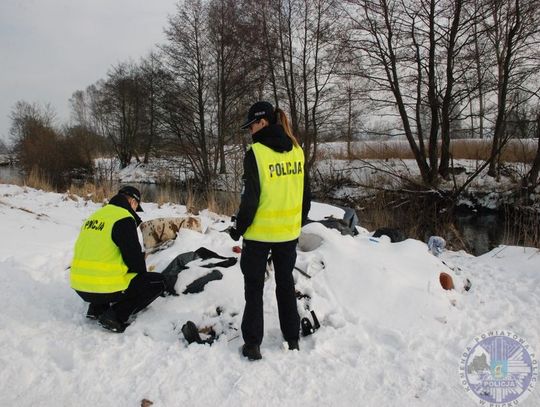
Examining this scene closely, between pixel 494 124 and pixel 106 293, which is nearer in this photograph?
pixel 106 293

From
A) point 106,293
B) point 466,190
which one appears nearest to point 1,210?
point 106,293

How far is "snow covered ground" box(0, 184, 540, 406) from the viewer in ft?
7.52

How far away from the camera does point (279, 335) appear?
2932 mm

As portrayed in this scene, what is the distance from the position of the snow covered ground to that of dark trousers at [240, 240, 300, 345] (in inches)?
6.4

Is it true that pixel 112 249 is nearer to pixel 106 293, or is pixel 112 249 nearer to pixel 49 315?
pixel 106 293

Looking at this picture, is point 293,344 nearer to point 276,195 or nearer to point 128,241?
point 276,195

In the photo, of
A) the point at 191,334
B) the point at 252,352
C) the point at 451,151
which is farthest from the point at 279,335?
the point at 451,151

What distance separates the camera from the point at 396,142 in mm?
19234

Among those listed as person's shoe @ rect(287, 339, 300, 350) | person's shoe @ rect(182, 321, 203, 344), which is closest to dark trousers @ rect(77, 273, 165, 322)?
person's shoe @ rect(182, 321, 203, 344)

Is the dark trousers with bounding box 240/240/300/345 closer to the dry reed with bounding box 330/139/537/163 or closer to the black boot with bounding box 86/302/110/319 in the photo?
the black boot with bounding box 86/302/110/319

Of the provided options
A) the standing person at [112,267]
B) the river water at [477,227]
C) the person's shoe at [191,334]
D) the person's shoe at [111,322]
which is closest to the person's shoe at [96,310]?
the standing person at [112,267]

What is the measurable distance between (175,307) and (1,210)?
18.5ft

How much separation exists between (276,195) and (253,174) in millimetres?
204

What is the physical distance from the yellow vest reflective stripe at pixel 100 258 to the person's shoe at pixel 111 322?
0.58 feet
